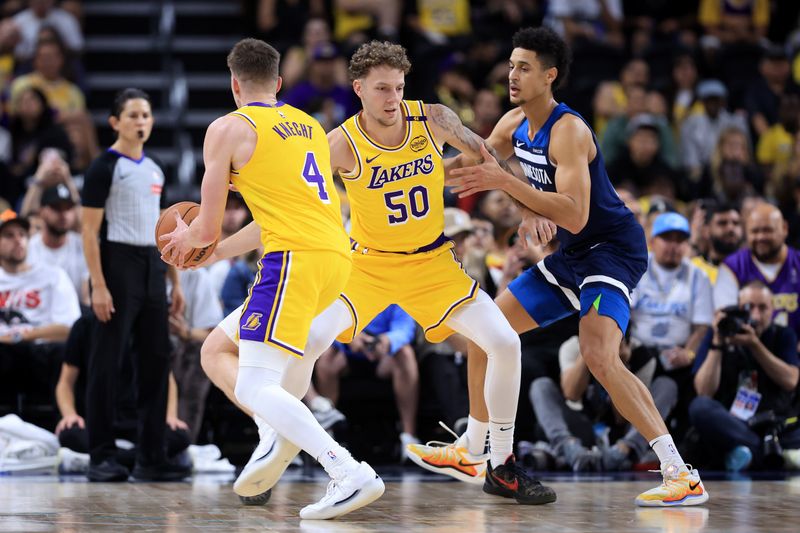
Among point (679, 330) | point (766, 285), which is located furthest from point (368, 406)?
point (766, 285)

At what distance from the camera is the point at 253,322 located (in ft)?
16.7

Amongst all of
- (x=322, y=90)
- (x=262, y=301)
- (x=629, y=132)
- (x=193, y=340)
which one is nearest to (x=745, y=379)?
(x=193, y=340)

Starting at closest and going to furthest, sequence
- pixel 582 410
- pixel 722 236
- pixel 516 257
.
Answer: pixel 582 410
pixel 516 257
pixel 722 236

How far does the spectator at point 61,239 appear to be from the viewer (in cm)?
888

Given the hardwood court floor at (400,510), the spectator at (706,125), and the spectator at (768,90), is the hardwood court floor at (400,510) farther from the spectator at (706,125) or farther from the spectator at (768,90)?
the spectator at (768,90)

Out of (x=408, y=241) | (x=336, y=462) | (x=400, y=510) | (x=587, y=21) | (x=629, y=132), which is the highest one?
(x=587, y=21)

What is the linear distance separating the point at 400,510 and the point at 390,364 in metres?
2.97

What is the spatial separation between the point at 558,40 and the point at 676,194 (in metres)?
5.61

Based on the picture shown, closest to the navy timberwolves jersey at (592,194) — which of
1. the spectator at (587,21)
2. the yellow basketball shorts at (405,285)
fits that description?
the yellow basketball shorts at (405,285)

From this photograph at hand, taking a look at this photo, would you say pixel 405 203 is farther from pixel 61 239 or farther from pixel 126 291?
pixel 61 239

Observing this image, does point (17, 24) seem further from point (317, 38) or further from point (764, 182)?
point (764, 182)

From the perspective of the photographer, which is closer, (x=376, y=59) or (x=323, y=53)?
(x=376, y=59)

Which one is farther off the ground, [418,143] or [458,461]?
[418,143]

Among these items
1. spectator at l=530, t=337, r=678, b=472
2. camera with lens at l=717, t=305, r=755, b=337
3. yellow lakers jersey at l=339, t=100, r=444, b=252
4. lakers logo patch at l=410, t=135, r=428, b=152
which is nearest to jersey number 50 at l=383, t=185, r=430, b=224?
yellow lakers jersey at l=339, t=100, r=444, b=252
